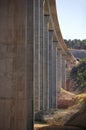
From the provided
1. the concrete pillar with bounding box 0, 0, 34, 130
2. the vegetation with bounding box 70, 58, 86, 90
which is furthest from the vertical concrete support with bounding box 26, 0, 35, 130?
the vegetation with bounding box 70, 58, 86, 90

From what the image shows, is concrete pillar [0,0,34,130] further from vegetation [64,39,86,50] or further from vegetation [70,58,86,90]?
vegetation [64,39,86,50]

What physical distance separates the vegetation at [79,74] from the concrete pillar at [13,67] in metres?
64.4

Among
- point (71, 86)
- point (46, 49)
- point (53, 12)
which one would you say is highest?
point (53, 12)

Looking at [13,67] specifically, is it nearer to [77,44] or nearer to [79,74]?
[79,74]

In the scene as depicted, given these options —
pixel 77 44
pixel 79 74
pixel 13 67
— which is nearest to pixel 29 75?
pixel 13 67

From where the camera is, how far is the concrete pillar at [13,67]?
18125 millimetres

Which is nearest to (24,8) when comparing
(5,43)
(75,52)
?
(5,43)

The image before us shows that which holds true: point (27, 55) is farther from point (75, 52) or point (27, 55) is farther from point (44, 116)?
point (75, 52)

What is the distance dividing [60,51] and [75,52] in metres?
64.3

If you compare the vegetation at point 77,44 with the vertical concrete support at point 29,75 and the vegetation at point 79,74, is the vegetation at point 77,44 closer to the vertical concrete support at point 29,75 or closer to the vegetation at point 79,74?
the vegetation at point 79,74

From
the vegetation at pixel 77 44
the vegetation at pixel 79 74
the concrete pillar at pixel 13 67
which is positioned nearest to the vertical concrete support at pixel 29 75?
the concrete pillar at pixel 13 67

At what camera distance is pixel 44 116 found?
29844mm

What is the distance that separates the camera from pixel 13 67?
18.2 m

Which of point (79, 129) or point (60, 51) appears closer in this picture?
point (79, 129)
